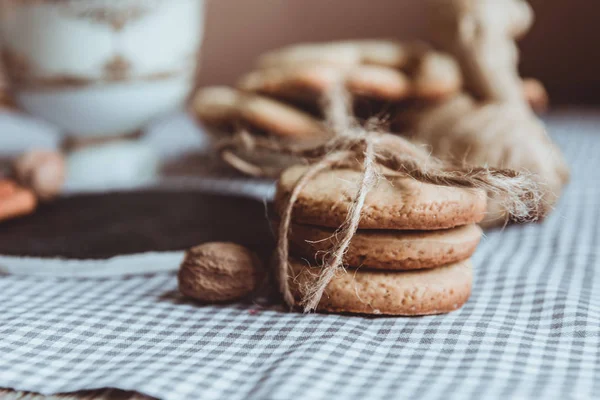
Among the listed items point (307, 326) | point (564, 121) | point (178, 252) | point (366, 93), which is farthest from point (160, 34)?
point (564, 121)

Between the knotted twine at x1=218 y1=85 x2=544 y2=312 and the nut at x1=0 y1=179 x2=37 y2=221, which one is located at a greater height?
the knotted twine at x1=218 y1=85 x2=544 y2=312

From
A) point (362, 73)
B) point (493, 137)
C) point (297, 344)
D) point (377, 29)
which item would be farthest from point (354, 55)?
point (377, 29)

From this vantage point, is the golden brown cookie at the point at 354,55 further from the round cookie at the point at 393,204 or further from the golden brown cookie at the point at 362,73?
the round cookie at the point at 393,204

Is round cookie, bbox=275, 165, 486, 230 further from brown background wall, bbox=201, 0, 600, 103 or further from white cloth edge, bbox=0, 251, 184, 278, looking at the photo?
brown background wall, bbox=201, 0, 600, 103

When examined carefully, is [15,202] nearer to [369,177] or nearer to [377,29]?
[369,177]

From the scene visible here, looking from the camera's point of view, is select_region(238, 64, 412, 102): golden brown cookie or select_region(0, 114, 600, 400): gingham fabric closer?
select_region(0, 114, 600, 400): gingham fabric

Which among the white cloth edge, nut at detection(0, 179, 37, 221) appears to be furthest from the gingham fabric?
nut at detection(0, 179, 37, 221)
